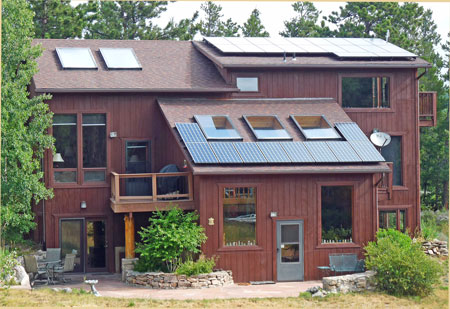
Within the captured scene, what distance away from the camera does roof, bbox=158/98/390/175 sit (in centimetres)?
2511

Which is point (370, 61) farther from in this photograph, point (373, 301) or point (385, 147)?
point (373, 301)

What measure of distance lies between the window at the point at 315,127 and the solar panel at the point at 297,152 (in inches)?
22.2

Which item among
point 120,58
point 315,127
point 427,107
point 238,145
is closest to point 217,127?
point 238,145

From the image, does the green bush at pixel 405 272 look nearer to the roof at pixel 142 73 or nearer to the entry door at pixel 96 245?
the roof at pixel 142 73

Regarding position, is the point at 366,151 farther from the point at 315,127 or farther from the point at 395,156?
the point at 395,156

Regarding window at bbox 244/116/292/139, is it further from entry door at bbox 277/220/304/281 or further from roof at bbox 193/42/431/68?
entry door at bbox 277/220/304/281

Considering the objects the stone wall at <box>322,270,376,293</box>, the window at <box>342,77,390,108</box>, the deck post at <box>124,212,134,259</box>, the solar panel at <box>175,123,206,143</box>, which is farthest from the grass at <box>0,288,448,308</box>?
the window at <box>342,77,390,108</box>

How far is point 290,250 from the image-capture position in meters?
25.7

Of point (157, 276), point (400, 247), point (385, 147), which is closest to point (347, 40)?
point (385, 147)

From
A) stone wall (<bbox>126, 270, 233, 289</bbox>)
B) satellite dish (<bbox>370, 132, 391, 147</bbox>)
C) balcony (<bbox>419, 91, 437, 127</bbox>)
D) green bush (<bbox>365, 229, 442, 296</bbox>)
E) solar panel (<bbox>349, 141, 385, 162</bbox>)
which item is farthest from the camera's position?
balcony (<bbox>419, 91, 437, 127</bbox>)

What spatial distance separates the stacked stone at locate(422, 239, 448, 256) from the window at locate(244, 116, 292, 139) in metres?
6.40

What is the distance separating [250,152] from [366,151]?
12.2 ft

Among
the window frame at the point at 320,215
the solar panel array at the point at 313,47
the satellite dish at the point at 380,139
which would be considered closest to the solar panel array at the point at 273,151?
the window frame at the point at 320,215

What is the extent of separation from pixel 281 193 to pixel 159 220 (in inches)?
150
